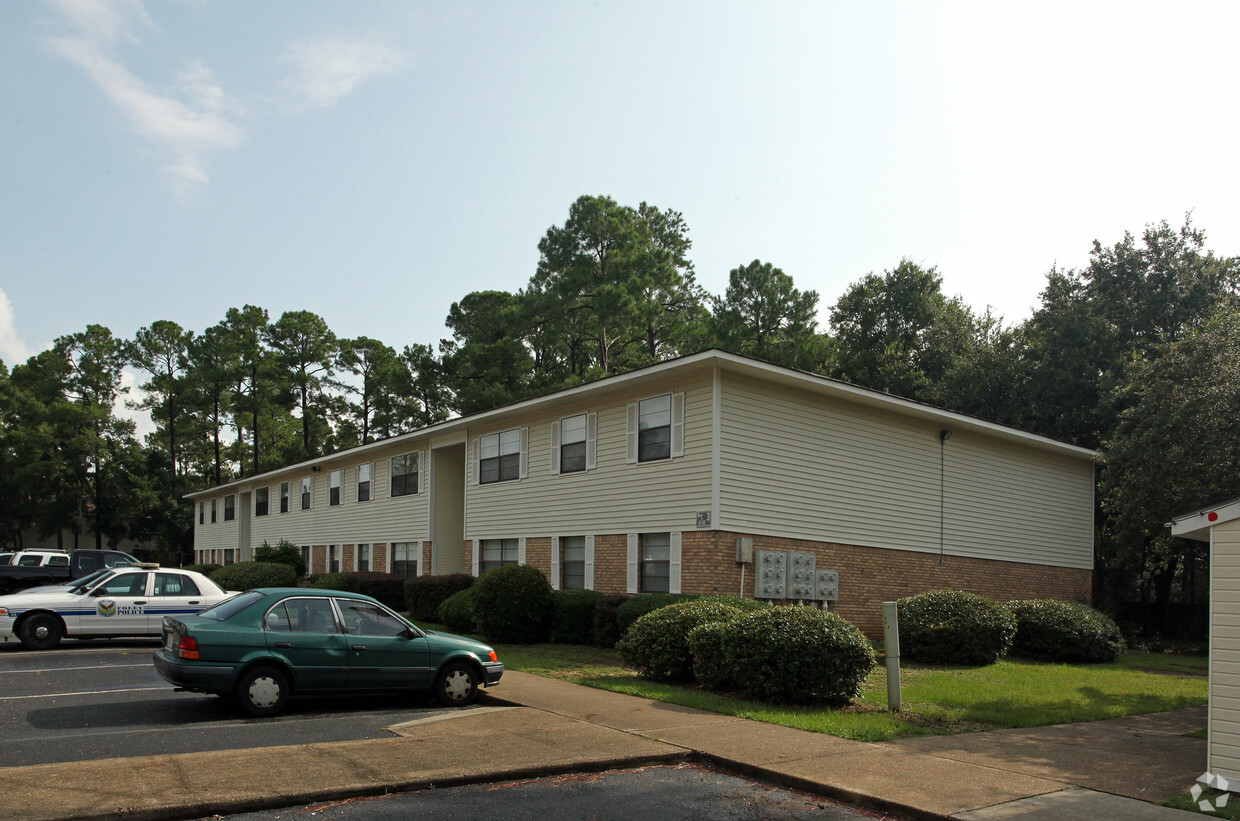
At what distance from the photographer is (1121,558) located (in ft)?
82.9

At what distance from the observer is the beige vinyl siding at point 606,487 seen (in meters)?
18.5

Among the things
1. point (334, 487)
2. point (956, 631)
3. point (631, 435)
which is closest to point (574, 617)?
point (631, 435)

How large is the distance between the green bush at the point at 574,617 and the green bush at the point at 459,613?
1913 millimetres

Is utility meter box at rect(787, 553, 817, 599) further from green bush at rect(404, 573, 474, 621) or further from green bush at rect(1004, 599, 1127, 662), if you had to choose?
green bush at rect(404, 573, 474, 621)

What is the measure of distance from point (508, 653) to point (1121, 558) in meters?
17.3

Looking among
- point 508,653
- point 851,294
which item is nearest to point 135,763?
point 508,653

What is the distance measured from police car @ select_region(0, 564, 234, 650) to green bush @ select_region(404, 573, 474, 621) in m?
6.17

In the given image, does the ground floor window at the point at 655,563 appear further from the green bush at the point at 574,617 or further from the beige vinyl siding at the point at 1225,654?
the beige vinyl siding at the point at 1225,654

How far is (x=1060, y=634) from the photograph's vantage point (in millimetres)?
18562

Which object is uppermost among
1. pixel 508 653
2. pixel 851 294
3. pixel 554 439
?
pixel 851 294

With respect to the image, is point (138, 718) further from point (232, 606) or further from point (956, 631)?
point (956, 631)

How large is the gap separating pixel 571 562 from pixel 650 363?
24.6 metres

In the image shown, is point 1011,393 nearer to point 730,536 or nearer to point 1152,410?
point 1152,410

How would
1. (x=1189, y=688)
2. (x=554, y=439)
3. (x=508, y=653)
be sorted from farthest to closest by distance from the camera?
(x=554, y=439)
(x=508, y=653)
(x=1189, y=688)
